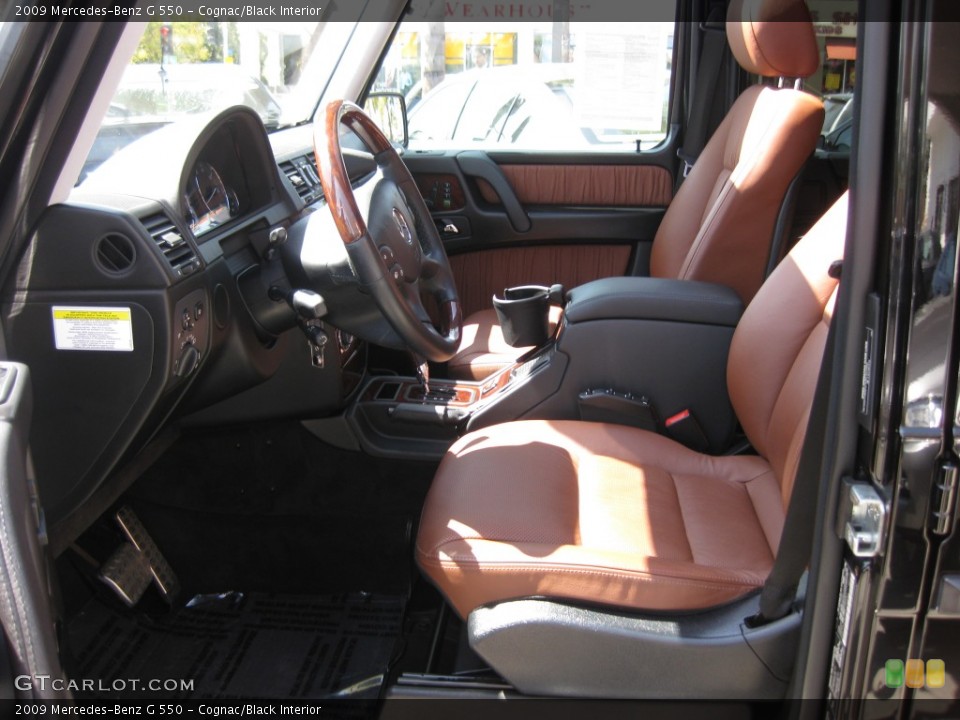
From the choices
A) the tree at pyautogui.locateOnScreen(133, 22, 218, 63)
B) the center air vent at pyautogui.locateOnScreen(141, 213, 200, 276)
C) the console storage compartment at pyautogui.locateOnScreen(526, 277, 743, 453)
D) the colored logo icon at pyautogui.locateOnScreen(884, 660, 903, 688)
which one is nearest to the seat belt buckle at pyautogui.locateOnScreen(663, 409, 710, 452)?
the console storage compartment at pyautogui.locateOnScreen(526, 277, 743, 453)

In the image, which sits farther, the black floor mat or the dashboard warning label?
the black floor mat

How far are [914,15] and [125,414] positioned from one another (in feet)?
3.96

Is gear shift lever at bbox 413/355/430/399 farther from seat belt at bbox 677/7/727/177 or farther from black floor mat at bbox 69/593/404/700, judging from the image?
seat belt at bbox 677/7/727/177

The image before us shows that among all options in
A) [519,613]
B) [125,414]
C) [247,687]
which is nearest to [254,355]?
[125,414]

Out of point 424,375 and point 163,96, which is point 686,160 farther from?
point 163,96

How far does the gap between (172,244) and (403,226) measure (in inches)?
16.3

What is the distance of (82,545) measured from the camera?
1.85 m

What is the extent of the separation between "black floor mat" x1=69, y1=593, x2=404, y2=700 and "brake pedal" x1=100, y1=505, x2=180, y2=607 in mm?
63

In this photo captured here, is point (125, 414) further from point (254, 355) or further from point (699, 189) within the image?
point (699, 189)

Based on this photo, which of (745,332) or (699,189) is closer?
(745,332)

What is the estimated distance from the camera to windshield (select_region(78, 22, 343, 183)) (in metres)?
1.61

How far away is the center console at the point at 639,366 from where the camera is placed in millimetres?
1797

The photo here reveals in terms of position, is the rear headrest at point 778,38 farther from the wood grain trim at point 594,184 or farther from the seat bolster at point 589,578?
the seat bolster at point 589,578

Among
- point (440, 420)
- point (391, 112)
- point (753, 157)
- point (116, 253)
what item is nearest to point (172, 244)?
point (116, 253)
